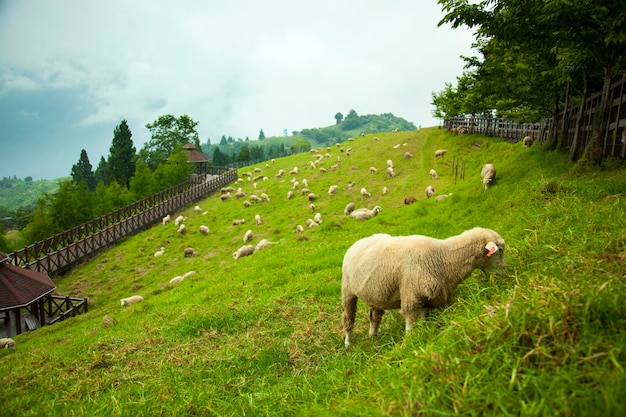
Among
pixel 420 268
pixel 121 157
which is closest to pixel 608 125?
pixel 420 268

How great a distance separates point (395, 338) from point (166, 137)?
214ft

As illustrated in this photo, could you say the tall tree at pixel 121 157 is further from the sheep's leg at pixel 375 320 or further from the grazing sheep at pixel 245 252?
the sheep's leg at pixel 375 320

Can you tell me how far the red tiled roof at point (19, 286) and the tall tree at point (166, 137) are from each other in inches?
1679

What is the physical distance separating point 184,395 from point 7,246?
127ft

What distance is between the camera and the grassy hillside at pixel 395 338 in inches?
100

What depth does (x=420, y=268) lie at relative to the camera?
521cm

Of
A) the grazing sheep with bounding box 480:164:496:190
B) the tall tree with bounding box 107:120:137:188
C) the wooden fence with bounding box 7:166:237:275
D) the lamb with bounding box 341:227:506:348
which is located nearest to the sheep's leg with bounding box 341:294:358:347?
the lamb with bounding box 341:227:506:348

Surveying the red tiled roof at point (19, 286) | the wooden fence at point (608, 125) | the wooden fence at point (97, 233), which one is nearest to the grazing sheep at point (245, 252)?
the red tiled roof at point (19, 286)

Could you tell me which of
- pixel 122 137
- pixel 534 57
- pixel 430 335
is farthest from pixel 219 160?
pixel 430 335

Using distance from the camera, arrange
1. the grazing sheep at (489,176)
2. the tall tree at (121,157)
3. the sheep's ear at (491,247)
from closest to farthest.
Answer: the sheep's ear at (491,247)
the grazing sheep at (489,176)
the tall tree at (121,157)

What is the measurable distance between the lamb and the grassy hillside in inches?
12.1

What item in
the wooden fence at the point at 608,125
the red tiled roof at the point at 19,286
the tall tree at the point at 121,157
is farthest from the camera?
the tall tree at the point at 121,157

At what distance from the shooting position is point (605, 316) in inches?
105

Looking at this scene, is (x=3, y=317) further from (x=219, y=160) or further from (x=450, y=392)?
(x=219, y=160)
